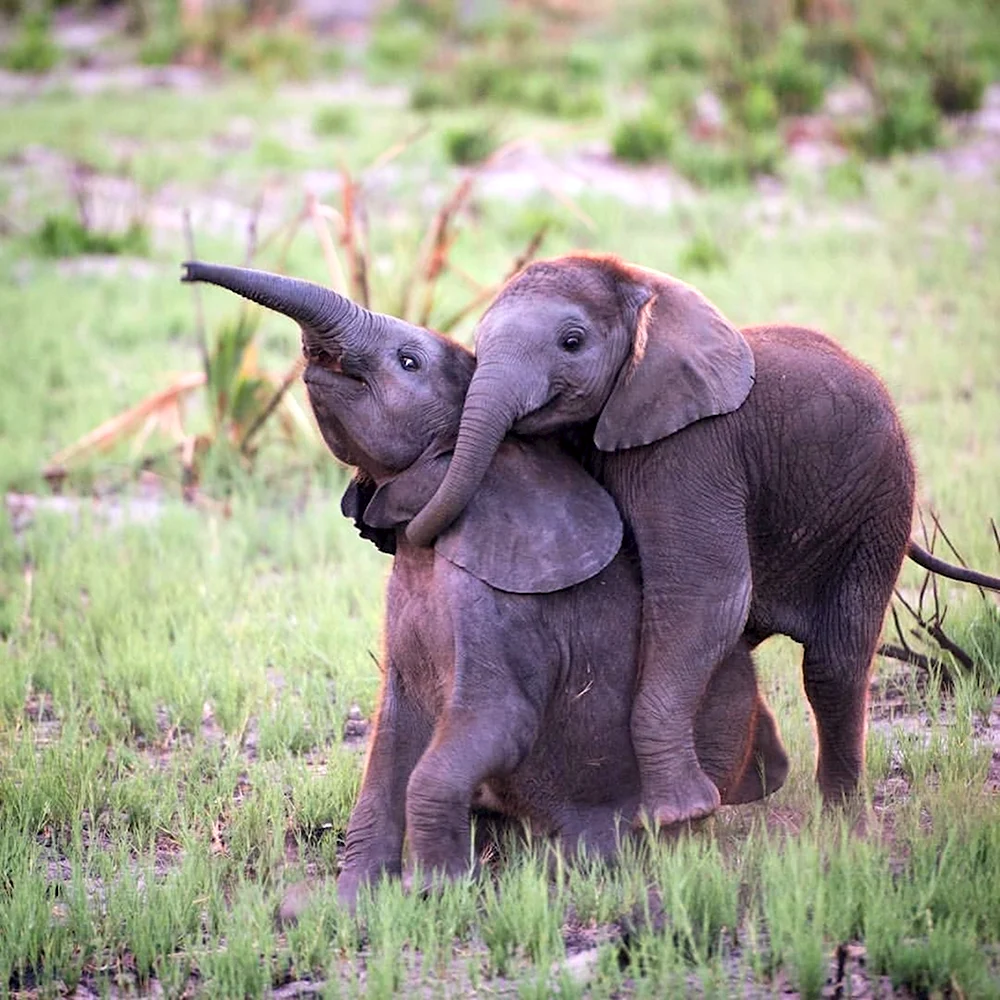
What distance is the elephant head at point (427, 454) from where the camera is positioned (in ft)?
13.5

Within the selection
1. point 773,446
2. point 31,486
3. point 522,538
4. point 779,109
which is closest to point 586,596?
point 522,538

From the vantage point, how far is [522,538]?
415cm

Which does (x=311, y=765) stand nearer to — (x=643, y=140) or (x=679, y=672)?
(x=679, y=672)

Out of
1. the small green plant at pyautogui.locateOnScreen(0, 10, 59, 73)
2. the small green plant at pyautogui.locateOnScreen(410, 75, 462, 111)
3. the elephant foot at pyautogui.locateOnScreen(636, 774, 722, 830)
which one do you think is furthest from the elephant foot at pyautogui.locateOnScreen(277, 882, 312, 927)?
the small green plant at pyautogui.locateOnScreen(0, 10, 59, 73)

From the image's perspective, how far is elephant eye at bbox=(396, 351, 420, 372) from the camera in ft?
13.7

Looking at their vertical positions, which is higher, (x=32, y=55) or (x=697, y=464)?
(x=32, y=55)

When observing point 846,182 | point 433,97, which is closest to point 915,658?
point 846,182

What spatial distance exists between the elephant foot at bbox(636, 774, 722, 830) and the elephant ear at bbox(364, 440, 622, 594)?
524 mm

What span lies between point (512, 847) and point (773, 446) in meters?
1.13

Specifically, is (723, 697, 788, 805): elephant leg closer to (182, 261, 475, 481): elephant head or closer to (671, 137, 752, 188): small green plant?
(182, 261, 475, 481): elephant head

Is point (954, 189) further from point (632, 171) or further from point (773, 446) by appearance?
point (773, 446)

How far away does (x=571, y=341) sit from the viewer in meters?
4.08

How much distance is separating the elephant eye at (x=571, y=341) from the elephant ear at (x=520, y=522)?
0.29m

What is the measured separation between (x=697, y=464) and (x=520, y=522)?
428mm
